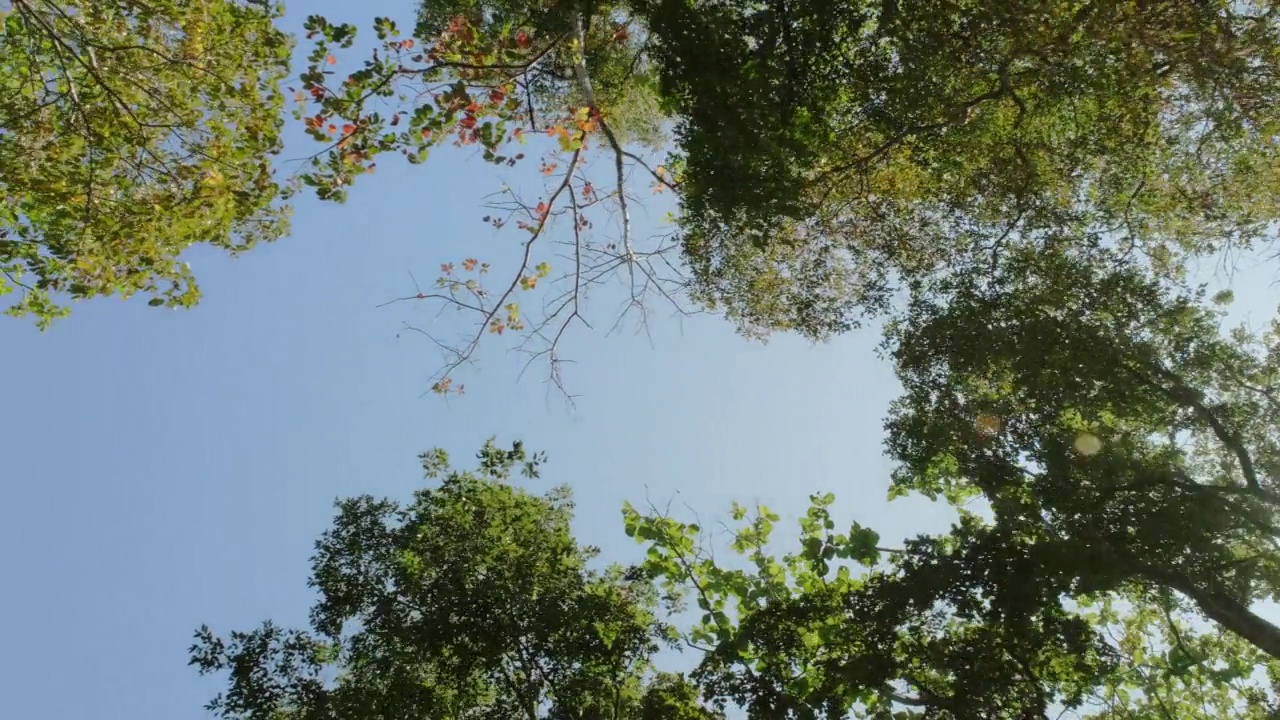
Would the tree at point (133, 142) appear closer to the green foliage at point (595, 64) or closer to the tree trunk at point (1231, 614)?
the green foliage at point (595, 64)

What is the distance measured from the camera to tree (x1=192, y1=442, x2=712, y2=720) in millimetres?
10906

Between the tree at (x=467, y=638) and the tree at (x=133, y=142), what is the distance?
5.12m

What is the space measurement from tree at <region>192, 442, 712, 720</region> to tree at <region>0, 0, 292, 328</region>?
5115 millimetres

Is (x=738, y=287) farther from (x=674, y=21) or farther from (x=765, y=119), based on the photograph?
(x=674, y=21)

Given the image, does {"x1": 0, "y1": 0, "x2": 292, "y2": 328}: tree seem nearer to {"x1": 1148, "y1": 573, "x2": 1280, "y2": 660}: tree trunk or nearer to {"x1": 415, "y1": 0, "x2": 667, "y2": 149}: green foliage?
{"x1": 415, "y1": 0, "x2": 667, "y2": 149}: green foliage

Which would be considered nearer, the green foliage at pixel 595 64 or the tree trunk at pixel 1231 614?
the tree trunk at pixel 1231 614

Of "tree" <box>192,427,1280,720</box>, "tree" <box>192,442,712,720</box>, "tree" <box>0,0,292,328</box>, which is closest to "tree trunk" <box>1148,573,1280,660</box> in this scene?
"tree" <box>192,427,1280,720</box>

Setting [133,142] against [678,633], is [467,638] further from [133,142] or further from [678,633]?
[133,142]

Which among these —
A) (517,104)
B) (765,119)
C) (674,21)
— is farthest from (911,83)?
(517,104)

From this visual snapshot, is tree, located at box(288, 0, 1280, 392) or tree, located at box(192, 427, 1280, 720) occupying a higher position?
tree, located at box(288, 0, 1280, 392)

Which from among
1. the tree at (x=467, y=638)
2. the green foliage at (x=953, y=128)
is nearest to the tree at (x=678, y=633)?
the tree at (x=467, y=638)

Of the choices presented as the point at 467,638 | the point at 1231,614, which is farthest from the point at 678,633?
the point at 1231,614

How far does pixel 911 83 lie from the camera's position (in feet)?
34.4

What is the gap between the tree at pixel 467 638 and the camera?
10906 millimetres
